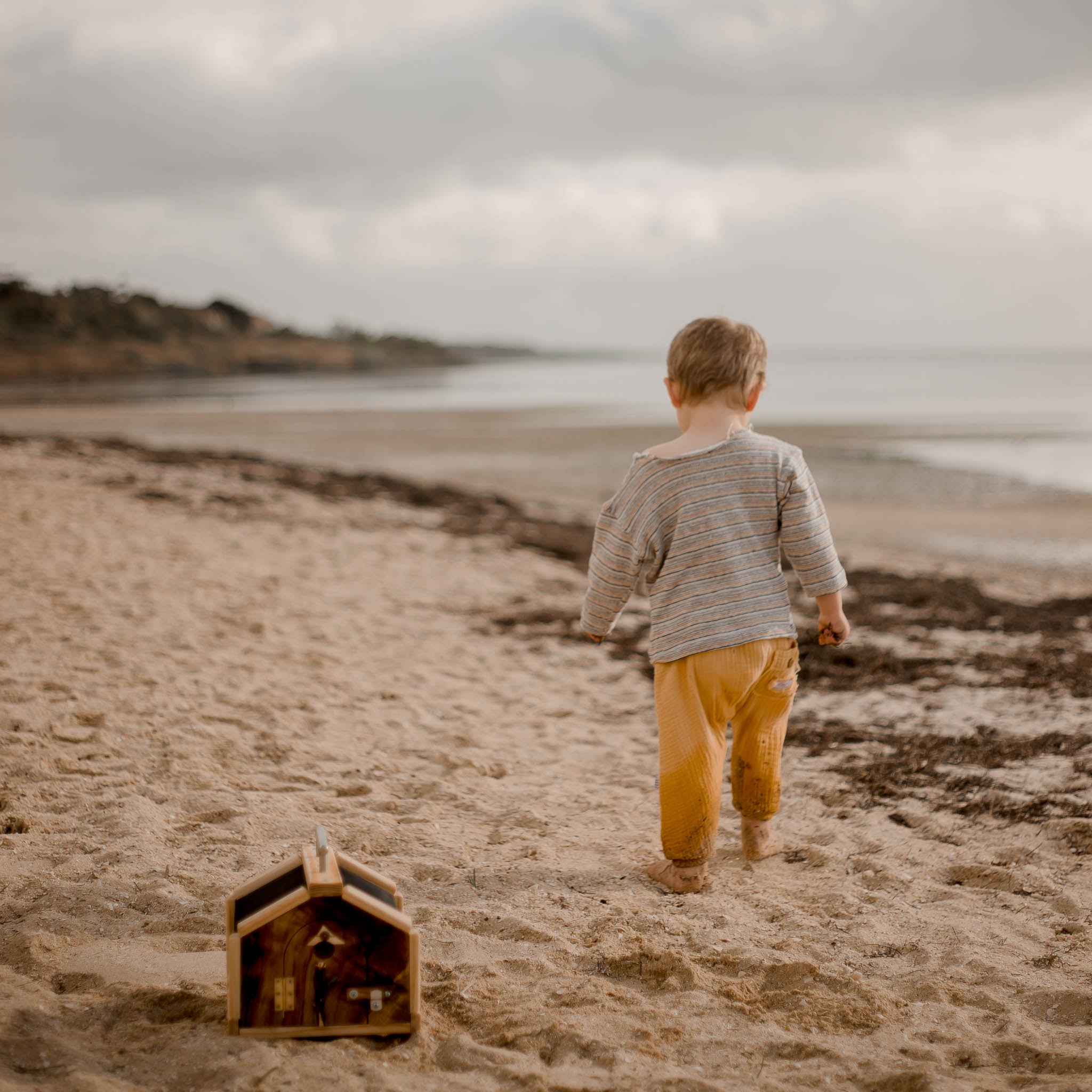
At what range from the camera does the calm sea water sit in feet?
68.3

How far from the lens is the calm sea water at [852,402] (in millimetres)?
20812

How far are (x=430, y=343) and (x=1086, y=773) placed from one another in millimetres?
97534

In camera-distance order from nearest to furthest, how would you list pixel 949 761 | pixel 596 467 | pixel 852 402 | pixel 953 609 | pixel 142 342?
pixel 949 761, pixel 953 609, pixel 596 467, pixel 852 402, pixel 142 342

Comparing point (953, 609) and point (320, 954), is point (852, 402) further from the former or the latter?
point (320, 954)

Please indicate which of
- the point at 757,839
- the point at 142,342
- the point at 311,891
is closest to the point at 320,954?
the point at 311,891

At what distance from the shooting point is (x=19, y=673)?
4.84 meters

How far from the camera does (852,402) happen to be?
3712 cm

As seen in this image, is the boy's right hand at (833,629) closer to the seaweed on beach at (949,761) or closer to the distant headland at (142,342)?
Answer: the seaweed on beach at (949,761)

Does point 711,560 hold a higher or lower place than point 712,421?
lower

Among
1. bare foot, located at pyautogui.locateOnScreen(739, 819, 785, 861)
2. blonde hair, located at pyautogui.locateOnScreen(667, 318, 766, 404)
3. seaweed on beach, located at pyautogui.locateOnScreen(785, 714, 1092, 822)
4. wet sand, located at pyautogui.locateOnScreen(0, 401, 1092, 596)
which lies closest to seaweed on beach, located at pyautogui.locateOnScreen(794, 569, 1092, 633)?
wet sand, located at pyautogui.locateOnScreen(0, 401, 1092, 596)

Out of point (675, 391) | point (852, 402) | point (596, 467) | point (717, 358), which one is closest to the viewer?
point (717, 358)

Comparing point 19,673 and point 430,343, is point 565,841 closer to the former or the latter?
point 19,673

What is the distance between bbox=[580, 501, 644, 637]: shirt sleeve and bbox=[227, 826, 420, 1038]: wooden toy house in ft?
3.44

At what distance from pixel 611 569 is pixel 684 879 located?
3.68ft
